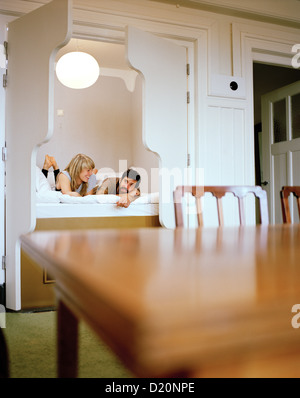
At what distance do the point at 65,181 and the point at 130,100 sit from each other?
3.02 m

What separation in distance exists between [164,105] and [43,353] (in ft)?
7.62

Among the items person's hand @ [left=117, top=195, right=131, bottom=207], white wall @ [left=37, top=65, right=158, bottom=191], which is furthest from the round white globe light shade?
person's hand @ [left=117, top=195, right=131, bottom=207]

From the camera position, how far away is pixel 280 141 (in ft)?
15.5

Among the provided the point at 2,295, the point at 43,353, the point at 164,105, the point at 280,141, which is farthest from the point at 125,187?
the point at 280,141

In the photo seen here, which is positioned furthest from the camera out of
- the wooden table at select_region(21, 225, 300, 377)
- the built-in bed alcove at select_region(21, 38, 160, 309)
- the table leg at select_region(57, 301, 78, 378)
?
the built-in bed alcove at select_region(21, 38, 160, 309)

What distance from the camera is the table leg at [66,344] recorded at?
3.22ft

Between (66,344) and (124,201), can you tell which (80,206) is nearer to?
(124,201)

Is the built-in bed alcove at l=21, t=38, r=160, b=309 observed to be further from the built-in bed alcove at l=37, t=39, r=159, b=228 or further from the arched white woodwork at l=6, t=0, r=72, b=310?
the arched white woodwork at l=6, t=0, r=72, b=310

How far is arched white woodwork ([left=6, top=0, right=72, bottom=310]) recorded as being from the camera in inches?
109

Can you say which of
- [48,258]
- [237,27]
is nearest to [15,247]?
[48,258]

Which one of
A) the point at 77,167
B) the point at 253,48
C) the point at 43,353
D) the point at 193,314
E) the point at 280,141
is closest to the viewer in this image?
the point at 193,314

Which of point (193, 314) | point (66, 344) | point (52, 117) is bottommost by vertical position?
point (66, 344)

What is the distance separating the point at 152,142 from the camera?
324cm

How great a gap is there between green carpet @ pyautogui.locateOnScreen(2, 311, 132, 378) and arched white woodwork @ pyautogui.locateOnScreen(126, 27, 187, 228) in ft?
4.45
